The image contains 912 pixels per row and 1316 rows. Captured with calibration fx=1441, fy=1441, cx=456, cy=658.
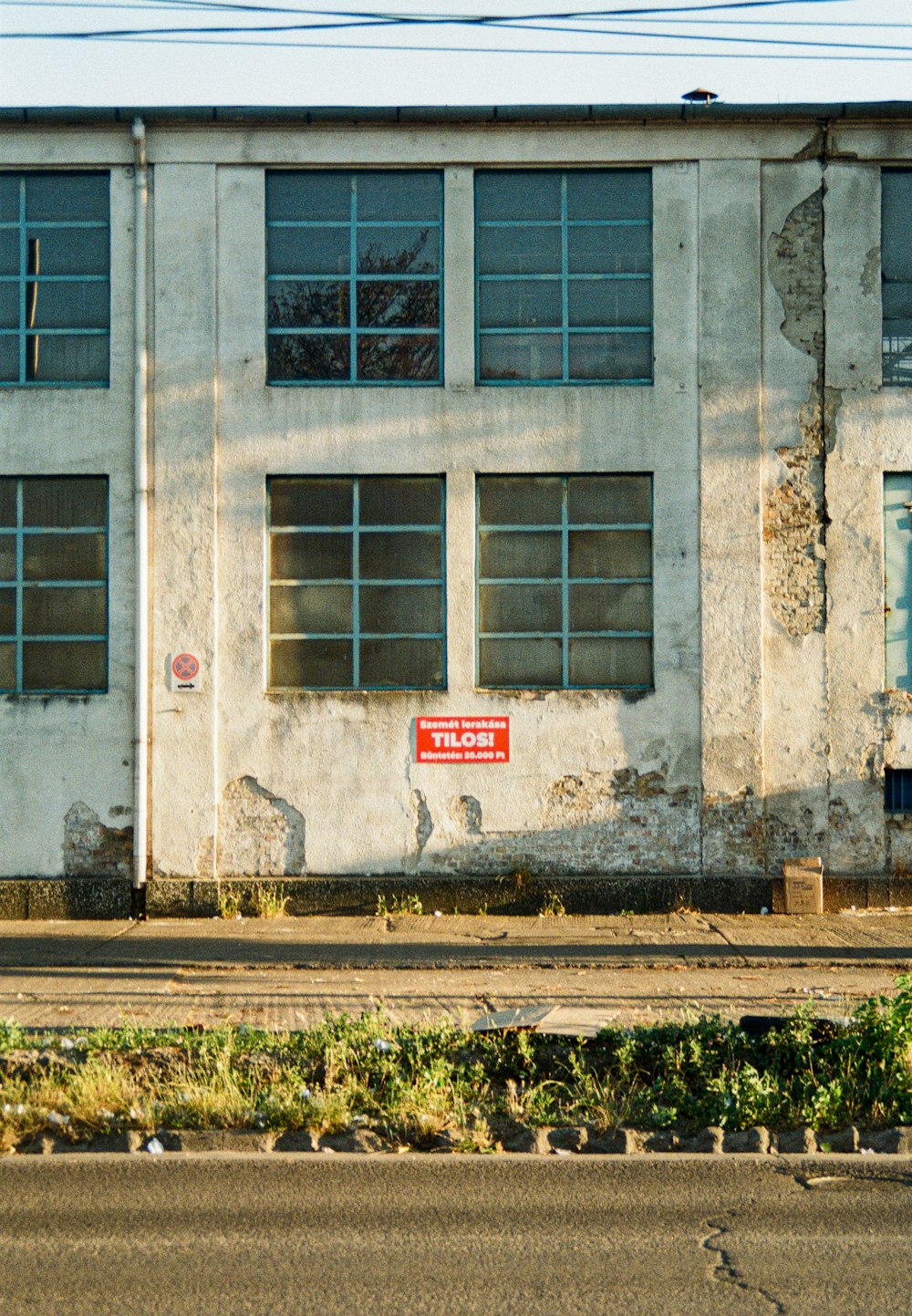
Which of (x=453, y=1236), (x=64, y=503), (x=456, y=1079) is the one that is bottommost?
(x=453, y=1236)

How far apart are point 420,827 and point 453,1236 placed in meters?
9.02

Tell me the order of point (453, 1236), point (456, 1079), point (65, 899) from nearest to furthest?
point (453, 1236), point (456, 1079), point (65, 899)

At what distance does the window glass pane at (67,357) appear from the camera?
14.6 meters

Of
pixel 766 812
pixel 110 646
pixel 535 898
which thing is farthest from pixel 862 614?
pixel 110 646

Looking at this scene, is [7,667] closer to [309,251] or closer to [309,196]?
[309,251]

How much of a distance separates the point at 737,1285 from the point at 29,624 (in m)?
11.4

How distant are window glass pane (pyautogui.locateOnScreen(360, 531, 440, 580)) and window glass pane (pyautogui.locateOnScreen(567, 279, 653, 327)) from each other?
2.73m

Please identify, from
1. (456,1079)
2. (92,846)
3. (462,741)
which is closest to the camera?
(456,1079)

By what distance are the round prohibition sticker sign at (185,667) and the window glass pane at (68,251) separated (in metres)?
4.02

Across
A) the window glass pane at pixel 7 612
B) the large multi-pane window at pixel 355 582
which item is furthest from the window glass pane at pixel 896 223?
the window glass pane at pixel 7 612

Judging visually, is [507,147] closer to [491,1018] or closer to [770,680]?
[770,680]

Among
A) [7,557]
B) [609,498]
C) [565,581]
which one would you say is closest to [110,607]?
[7,557]

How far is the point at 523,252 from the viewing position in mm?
14703

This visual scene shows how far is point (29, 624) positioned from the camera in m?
14.5
